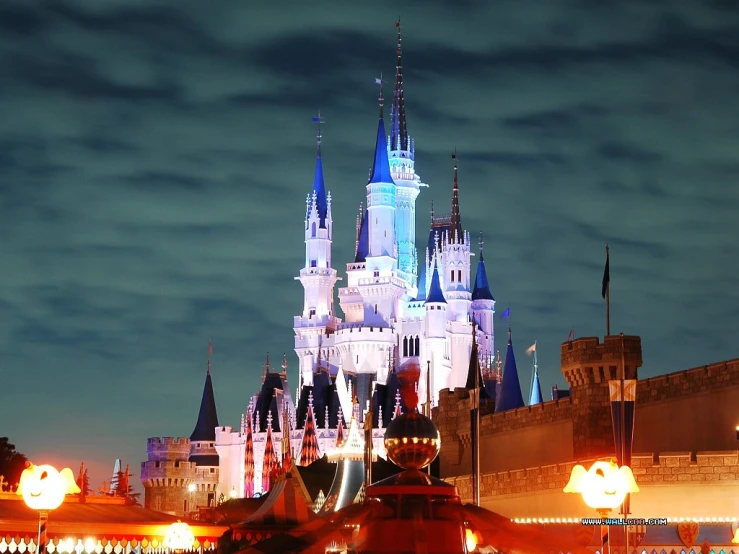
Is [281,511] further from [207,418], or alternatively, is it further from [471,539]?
[207,418]

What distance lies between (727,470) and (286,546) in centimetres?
1790

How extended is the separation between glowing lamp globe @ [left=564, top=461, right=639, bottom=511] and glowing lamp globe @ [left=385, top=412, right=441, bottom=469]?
531 cm

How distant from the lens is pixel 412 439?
10.5 metres

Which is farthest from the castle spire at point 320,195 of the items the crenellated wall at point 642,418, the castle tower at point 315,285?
the crenellated wall at point 642,418

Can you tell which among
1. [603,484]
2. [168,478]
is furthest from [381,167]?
[603,484]

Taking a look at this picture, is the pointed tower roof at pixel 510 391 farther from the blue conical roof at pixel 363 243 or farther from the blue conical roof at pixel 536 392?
the blue conical roof at pixel 363 243

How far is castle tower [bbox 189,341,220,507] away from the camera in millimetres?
67562

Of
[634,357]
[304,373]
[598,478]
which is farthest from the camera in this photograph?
[304,373]

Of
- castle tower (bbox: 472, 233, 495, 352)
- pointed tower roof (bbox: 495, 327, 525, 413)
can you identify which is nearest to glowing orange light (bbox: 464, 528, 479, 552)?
pointed tower roof (bbox: 495, 327, 525, 413)

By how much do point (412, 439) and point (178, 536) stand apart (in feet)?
41.7

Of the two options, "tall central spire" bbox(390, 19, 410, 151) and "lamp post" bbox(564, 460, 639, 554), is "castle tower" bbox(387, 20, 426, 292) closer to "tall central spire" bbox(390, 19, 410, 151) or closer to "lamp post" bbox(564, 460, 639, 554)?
"tall central spire" bbox(390, 19, 410, 151)

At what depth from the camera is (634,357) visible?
31.1 meters

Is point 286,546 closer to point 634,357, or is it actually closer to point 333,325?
point 634,357

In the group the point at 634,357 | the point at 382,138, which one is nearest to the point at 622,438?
the point at 634,357
